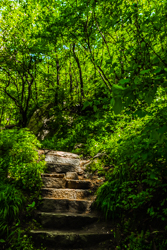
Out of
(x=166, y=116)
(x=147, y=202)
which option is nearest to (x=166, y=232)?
(x=147, y=202)

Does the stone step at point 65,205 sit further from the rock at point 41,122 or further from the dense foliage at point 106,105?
the rock at point 41,122

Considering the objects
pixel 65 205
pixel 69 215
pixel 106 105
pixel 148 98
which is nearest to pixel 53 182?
pixel 65 205

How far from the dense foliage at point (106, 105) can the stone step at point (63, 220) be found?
1.42 feet

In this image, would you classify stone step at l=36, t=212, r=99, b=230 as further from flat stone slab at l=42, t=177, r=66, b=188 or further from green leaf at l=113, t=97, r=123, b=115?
green leaf at l=113, t=97, r=123, b=115

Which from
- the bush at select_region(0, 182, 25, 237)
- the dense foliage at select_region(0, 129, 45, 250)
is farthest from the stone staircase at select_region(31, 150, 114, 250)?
the bush at select_region(0, 182, 25, 237)

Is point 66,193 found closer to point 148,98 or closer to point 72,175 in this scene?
point 72,175

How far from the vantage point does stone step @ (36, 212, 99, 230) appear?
3529 mm

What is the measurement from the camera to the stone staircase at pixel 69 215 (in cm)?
313

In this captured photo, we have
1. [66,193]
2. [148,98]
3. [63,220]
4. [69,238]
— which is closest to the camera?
[148,98]

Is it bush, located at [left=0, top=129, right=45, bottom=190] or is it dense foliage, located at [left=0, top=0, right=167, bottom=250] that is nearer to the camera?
dense foliage, located at [left=0, top=0, right=167, bottom=250]

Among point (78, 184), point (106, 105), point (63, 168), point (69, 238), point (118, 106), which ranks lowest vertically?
point (69, 238)

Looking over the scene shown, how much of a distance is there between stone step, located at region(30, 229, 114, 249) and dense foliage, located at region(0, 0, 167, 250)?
0.34 m

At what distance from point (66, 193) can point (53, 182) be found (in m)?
0.56

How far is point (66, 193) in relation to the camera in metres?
4.38
